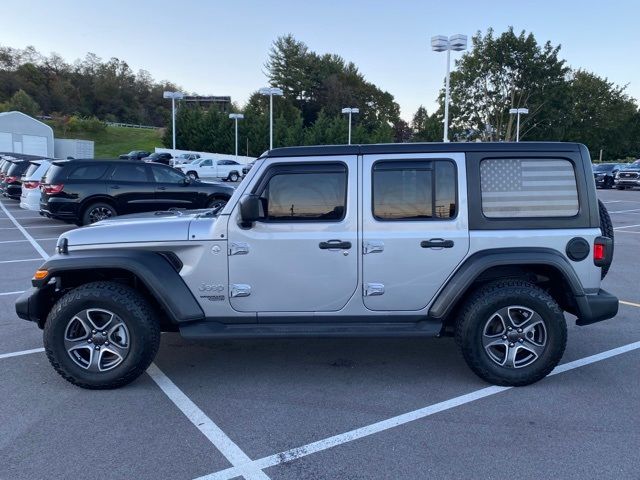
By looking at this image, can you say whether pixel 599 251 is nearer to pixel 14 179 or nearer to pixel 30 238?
pixel 30 238

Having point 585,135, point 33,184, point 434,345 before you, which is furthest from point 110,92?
point 434,345

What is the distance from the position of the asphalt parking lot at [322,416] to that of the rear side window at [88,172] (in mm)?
7992

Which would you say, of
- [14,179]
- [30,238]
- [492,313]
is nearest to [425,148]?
[492,313]

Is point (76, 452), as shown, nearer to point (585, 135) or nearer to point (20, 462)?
point (20, 462)

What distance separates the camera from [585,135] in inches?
2665

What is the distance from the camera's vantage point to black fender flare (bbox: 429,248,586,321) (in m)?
4.14

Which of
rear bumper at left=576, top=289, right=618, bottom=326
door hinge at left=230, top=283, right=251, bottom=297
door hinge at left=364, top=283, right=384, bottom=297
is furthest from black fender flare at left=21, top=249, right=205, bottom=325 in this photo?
rear bumper at left=576, top=289, right=618, bottom=326

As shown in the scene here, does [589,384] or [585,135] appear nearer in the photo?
[589,384]

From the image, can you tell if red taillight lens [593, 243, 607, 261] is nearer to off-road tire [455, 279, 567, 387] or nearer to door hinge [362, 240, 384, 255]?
off-road tire [455, 279, 567, 387]

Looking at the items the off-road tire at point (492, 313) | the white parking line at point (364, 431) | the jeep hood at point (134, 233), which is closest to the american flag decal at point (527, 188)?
the off-road tire at point (492, 313)

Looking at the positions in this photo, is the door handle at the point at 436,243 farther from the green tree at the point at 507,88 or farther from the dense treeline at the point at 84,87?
the dense treeline at the point at 84,87

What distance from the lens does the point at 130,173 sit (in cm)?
1312

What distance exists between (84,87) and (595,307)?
11118 cm

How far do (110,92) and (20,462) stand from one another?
112m
